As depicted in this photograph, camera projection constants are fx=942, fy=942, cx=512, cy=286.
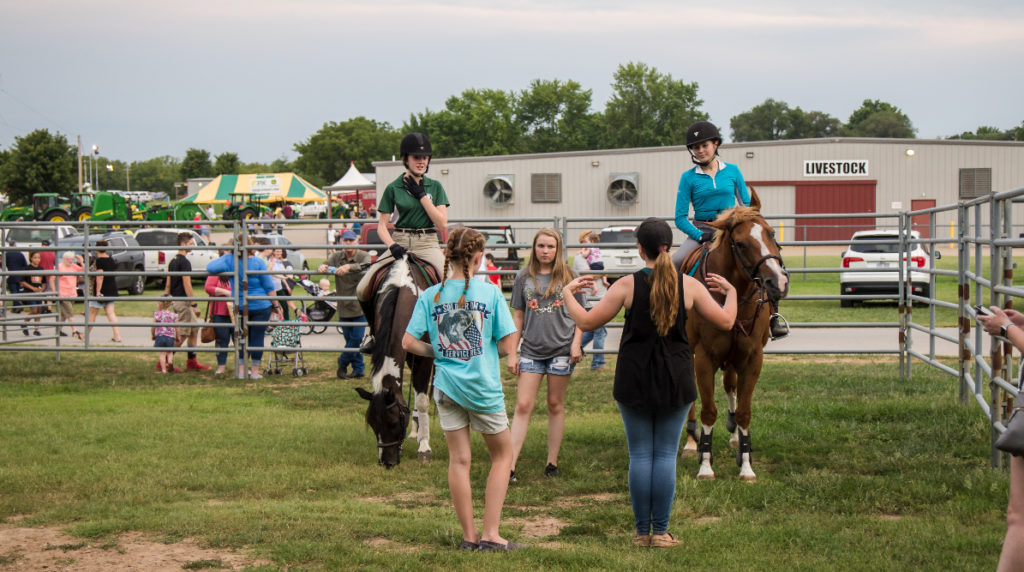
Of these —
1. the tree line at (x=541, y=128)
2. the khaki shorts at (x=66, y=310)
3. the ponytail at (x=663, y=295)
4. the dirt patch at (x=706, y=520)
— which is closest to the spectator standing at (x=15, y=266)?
the khaki shorts at (x=66, y=310)

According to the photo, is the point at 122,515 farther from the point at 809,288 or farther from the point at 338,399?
the point at 809,288

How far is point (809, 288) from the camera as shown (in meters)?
24.0

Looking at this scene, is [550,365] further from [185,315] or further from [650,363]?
[185,315]

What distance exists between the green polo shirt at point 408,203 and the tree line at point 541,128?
61588mm

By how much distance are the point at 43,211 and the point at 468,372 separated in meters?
46.6

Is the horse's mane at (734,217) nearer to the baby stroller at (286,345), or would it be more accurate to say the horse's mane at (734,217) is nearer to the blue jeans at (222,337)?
the baby stroller at (286,345)

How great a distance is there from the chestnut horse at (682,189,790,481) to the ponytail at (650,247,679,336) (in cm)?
177

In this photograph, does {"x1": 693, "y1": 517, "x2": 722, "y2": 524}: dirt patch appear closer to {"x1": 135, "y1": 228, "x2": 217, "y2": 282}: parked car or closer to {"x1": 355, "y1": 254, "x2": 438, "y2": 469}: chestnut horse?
{"x1": 355, "y1": 254, "x2": 438, "y2": 469}: chestnut horse

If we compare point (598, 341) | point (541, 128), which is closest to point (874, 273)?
point (598, 341)

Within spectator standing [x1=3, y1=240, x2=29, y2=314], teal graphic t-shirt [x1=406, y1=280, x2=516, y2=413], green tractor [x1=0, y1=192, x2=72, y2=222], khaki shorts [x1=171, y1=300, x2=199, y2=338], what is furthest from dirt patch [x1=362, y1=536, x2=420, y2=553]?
green tractor [x1=0, y1=192, x2=72, y2=222]

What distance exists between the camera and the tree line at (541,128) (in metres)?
92.7

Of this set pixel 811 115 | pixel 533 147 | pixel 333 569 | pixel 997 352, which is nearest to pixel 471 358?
pixel 333 569

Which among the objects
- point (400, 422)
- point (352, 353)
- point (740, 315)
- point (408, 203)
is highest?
point (408, 203)

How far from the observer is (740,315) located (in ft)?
23.1
